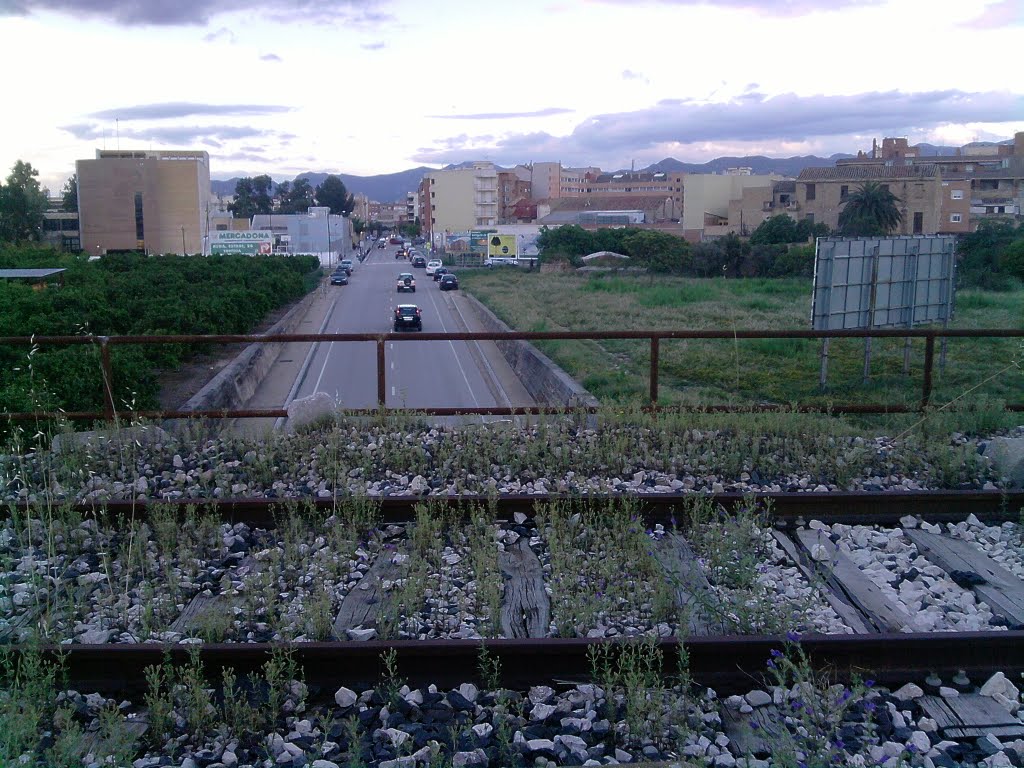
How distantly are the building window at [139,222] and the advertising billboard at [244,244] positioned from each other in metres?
30.2

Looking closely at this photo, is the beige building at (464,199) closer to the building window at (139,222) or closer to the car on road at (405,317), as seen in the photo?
the building window at (139,222)

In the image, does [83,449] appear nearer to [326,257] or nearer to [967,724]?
[967,724]

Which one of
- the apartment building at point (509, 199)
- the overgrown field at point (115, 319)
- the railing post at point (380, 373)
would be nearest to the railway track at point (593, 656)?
the railing post at point (380, 373)

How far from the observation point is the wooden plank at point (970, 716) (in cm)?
445

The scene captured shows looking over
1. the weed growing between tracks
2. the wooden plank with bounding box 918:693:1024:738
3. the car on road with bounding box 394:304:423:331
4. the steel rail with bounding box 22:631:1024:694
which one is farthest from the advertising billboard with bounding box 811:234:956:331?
the car on road with bounding box 394:304:423:331

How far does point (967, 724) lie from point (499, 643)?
2.35m

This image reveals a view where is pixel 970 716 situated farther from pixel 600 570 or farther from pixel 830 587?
pixel 600 570

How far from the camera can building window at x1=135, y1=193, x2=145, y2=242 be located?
109 meters

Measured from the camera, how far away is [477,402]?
27.8 m

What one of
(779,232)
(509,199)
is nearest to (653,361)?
(779,232)

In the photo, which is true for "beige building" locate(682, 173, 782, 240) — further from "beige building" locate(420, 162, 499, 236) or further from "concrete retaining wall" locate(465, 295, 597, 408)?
"concrete retaining wall" locate(465, 295, 597, 408)

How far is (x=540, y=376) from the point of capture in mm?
26062

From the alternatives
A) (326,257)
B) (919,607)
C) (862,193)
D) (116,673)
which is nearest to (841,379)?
(919,607)

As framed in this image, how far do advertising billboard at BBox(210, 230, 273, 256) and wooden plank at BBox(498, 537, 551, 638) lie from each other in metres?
78.6
